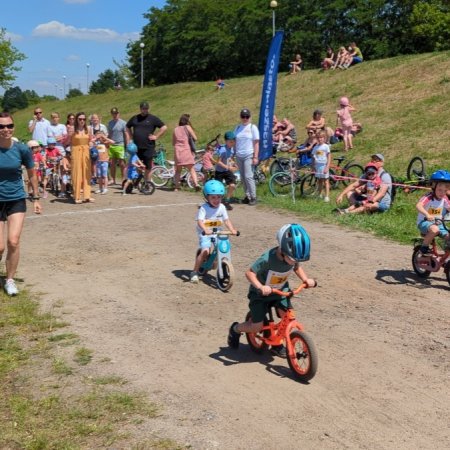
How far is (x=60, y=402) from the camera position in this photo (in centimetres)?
455

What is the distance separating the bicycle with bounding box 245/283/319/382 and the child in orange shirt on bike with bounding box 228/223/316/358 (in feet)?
0.25

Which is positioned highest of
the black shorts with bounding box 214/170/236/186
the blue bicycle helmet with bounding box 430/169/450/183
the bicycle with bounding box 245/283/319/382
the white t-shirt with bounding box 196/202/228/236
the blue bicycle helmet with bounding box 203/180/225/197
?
the blue bicycle helmet with bounding box 430/169/450/183

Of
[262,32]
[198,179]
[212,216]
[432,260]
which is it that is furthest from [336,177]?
[262,32]

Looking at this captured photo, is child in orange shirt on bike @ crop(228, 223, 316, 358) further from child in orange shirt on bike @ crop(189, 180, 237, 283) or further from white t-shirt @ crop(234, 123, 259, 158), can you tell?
white t-shirt @ crop(234, 123, 259, 158)

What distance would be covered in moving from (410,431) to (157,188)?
12.8 m

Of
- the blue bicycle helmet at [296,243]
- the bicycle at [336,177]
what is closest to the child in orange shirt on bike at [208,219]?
the blue bicycle helmet at [296,243]

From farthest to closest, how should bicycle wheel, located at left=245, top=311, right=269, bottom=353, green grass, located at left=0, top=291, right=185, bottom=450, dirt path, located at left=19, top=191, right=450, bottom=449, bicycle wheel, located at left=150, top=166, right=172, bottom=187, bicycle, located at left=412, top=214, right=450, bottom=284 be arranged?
bicycle wheel, located at left=150, top=166, right=172, bottom=187 < bicycle, located at left=412, top=214, right=450, bottom=284 < bicycle wheel, located at left=245, top=311, right=269, bottom=353 < dirt path, located at left=19, top=191, right=450, bottom=449 < green grass, located at left=0, top=291, right=185, bottom=450

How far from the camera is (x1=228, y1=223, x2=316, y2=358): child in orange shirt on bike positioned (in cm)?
485

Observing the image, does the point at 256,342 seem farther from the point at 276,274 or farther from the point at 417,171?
the point at 417,171

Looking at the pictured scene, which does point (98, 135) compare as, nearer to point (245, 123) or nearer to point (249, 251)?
point (245, 123)

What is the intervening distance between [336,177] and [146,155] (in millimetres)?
4423

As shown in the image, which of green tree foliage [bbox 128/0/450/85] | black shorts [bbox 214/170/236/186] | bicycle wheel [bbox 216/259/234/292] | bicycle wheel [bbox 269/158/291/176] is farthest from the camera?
green tree foliage [bbox 128/0/450/85]

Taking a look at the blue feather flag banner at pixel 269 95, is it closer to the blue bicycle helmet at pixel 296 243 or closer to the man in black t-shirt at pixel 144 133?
the man in black t-shirt at pixel 144 133

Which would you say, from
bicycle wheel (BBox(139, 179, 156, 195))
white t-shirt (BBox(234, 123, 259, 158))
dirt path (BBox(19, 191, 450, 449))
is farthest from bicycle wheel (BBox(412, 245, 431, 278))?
bicycle wheel (BBox(139, 179, 156, 195))
